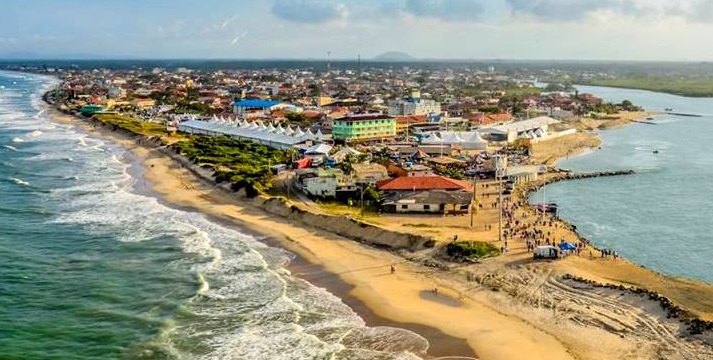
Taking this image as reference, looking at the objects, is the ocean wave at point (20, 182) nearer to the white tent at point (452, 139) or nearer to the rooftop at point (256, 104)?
the white tent at point (452, 139)

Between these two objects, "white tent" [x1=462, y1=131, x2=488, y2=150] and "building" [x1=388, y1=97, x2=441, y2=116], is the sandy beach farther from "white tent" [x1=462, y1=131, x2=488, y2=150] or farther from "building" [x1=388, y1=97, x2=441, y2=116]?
"building" [x1=388, y1=97, x2=441, y2=116]

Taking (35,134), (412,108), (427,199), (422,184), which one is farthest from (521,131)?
(35,134)

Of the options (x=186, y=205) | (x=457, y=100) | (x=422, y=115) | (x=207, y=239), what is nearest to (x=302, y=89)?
(x=457, y=100)

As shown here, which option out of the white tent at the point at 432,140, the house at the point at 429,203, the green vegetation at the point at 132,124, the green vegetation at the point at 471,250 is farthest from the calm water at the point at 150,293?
the green vegetation at the point at 132,124

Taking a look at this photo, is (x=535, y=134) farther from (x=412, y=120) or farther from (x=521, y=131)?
(x=412, y=120)

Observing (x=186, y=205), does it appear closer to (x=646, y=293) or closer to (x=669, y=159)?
(x=646, y=293)
